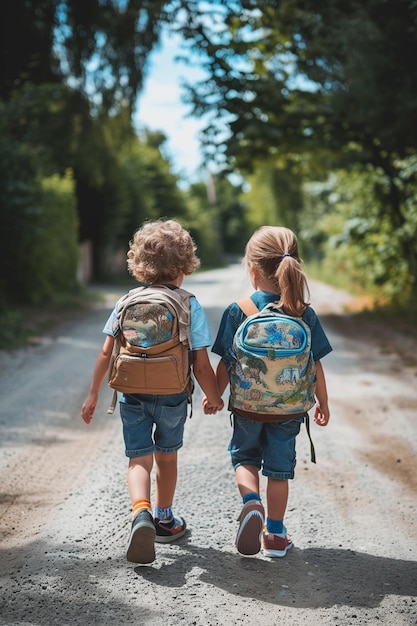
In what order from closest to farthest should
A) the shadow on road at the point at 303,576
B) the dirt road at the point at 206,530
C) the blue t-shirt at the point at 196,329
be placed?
1. the dirt road at the point at 206,530
2. the shadow on road at the point at 303,576
3. the blue t-shirt at the point at 196,329

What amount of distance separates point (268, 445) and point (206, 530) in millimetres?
598

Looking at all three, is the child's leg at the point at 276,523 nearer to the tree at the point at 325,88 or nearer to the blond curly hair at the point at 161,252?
the blond curly hair at the point at 161,252

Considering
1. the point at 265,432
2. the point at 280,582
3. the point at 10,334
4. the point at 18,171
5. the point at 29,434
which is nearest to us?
the point at 280,582

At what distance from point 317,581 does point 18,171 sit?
1130cm

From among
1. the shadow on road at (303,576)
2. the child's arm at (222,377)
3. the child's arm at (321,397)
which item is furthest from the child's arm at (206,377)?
the shadow on road at (303,576)

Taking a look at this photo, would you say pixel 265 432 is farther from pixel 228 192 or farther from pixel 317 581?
pixel 228 192

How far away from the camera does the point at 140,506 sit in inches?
121

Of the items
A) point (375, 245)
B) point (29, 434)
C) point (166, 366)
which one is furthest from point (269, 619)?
point (375, 245)

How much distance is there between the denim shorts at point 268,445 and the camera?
3275 mm

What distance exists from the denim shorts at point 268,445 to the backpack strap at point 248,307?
0.52m

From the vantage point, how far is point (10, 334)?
1056 cm

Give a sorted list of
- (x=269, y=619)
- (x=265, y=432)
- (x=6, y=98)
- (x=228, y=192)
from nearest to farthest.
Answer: (x=269, y=619), (x=265, y=432), (x=6, y=98), (x=228, y=192)

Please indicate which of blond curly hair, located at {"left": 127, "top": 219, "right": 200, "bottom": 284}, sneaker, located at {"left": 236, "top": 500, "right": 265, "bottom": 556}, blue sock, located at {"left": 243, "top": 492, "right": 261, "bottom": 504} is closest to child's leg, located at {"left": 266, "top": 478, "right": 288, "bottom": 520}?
blue sock, located at {"left": 243, "top": 492, "right": 261, "bottom": 504}

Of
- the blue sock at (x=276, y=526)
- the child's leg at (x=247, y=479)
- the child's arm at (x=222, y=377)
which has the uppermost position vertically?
the child's arm at (x=222, y=377)
